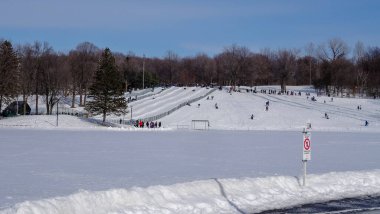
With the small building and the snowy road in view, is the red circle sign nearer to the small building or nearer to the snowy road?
the snowy road

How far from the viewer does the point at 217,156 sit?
2753 centimetres

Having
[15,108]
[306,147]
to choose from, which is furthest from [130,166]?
[15,108]

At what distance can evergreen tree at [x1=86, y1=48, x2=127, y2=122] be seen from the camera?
70.9 m

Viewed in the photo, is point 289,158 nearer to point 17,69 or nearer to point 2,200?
point 2,200

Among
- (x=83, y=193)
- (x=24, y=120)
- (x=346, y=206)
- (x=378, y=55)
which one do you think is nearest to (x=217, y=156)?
(x=346, y=206)

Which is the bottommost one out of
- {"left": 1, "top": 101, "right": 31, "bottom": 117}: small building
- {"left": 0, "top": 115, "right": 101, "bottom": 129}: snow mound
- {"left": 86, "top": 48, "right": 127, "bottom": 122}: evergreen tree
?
{"left": 0, "top": 115, "right": 101, "bottom": 129}: snow mound

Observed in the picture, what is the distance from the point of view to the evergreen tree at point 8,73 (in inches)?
2773

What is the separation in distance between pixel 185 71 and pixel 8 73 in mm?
93873

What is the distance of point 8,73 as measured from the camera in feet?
236

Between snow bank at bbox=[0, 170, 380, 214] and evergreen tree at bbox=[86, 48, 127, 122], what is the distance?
183 ft

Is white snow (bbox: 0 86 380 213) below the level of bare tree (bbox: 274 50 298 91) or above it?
below

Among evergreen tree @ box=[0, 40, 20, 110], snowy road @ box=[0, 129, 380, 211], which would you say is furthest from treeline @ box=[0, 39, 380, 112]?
snowy road @ box=[0, 129, 380, 211]

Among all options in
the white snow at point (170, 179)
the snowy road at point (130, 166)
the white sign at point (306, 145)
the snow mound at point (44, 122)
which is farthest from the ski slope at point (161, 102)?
the white sign at point (306, 145)

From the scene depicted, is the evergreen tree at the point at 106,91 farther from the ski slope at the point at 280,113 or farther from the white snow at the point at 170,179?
the white snow at the point at 170,179
